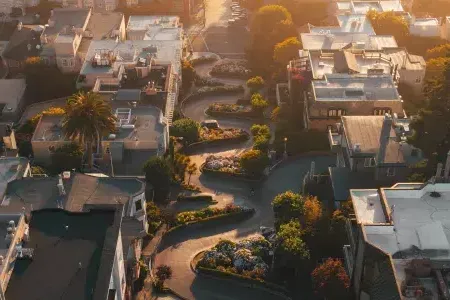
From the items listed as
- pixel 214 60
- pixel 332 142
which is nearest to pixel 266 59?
pixel 214 60

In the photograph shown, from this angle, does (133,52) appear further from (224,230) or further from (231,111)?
(224,230)

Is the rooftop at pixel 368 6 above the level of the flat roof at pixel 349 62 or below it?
below

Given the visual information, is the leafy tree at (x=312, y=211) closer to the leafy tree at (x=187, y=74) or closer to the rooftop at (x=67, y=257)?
the rooftop at (x=67, y=257)

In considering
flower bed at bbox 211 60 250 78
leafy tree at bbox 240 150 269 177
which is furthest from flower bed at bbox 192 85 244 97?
leafy tree at bbox 240 150 269 177

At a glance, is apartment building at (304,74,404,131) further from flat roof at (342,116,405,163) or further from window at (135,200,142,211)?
window at (135,200,142,211)

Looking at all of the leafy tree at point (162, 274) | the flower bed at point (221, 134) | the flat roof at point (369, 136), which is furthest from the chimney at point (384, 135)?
the leafy tree at point (162, 274)
